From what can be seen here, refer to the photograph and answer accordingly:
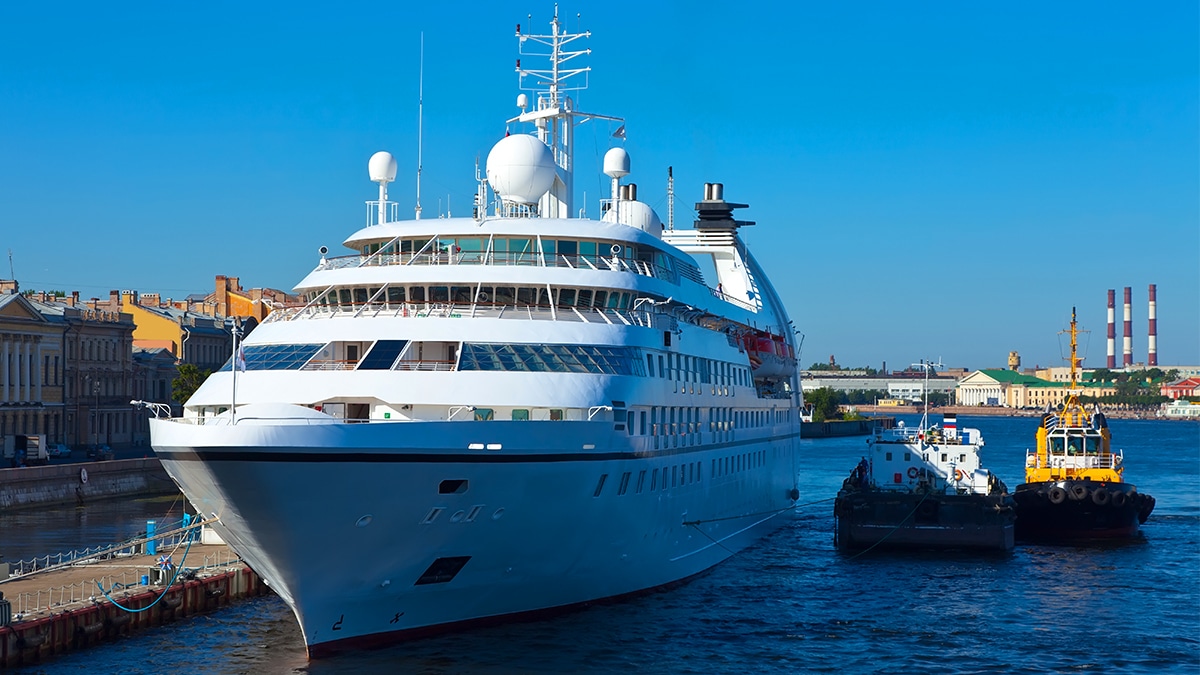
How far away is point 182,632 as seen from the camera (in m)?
31.8

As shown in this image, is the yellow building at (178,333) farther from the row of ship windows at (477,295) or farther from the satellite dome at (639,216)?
the row of ship windows at (477,295)

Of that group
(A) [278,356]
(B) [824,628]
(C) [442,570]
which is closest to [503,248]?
(A) [278,356]

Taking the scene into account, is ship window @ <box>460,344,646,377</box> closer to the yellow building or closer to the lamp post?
the lamp post

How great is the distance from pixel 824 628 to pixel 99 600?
676 inches

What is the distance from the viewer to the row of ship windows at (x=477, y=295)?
1252 inches

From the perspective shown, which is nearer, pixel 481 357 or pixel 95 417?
pixel 481 357

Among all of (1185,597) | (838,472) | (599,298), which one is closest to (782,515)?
(1185,597)

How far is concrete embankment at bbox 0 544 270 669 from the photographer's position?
28.2m

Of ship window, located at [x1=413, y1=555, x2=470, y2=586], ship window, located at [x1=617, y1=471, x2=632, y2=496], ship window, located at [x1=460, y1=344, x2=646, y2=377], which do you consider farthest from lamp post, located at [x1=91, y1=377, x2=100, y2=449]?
ship window, located at [x1=413, y1=555, x2=470, y2=586]

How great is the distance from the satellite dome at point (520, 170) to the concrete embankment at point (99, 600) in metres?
12.1

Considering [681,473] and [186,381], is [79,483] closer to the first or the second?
[186,381]

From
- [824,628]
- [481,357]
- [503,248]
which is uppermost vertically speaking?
[503,248]

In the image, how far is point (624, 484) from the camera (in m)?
30.9

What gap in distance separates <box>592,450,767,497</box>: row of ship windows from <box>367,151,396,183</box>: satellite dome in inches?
478
